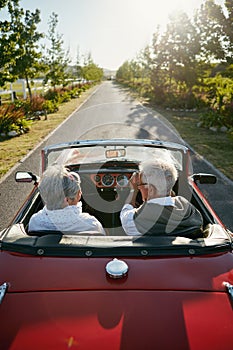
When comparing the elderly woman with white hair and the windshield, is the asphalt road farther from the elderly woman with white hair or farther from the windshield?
the elderly woman with white hair

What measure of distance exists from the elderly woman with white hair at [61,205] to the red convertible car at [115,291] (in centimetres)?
6

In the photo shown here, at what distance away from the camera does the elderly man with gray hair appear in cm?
219

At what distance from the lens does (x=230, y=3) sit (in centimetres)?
1352

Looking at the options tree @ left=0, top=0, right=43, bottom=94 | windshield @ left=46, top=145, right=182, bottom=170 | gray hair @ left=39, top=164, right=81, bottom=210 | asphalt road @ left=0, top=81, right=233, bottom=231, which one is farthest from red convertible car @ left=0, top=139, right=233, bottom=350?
tree @ left=0, top=0, right=43, bottom=94

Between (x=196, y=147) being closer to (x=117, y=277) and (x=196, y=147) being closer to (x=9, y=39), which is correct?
(x=9, y=39)

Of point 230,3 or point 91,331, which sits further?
point 230,3

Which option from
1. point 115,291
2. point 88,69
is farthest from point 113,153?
point 88,69

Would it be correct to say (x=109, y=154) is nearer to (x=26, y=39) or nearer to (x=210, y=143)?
(x=210, y=143)

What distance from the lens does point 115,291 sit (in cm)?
172

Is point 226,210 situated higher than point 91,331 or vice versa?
point 91,331

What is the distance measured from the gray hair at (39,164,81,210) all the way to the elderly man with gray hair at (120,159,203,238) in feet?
1.54

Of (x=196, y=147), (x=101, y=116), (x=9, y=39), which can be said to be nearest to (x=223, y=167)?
(x=196, y=147)

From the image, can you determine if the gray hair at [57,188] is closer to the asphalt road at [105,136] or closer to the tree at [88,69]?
the asphalt road at [105,136]

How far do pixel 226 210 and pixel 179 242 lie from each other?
3606mm
